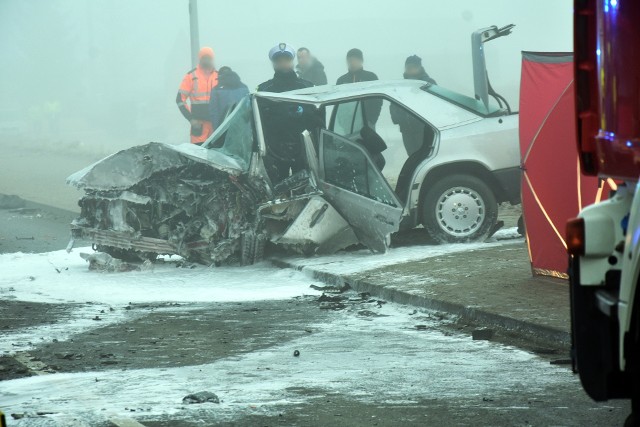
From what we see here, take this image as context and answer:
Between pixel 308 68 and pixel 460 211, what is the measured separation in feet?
20.1

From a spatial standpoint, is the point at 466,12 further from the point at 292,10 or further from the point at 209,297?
the point at 209,297

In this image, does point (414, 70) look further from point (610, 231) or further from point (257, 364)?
point (610, 231)

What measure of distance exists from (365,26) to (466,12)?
5694mm

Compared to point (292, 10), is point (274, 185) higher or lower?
lower

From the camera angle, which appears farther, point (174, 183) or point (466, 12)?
point (466, 12)

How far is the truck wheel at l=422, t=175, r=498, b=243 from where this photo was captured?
41.5 feet

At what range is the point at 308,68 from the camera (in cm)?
1823

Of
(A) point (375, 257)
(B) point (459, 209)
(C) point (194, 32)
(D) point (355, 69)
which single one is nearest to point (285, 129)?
(A) point (375, 257)

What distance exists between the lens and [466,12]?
66438mm

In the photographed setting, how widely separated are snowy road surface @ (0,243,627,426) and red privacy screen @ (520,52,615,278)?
1413mm

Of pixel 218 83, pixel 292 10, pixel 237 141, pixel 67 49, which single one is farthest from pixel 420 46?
pixel 237 141

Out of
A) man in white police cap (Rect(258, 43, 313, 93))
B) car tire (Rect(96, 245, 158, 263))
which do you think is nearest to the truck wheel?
man in white police cap (Rect(258, 43, 313, 93))

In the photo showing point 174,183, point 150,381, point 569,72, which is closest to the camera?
point 150,381

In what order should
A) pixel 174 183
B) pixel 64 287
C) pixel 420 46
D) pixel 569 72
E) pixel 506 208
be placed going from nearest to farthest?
pixel 569 72 → pixel 64 287 → pixel 174 183 → pixel 506 208 → pixel 420 46
